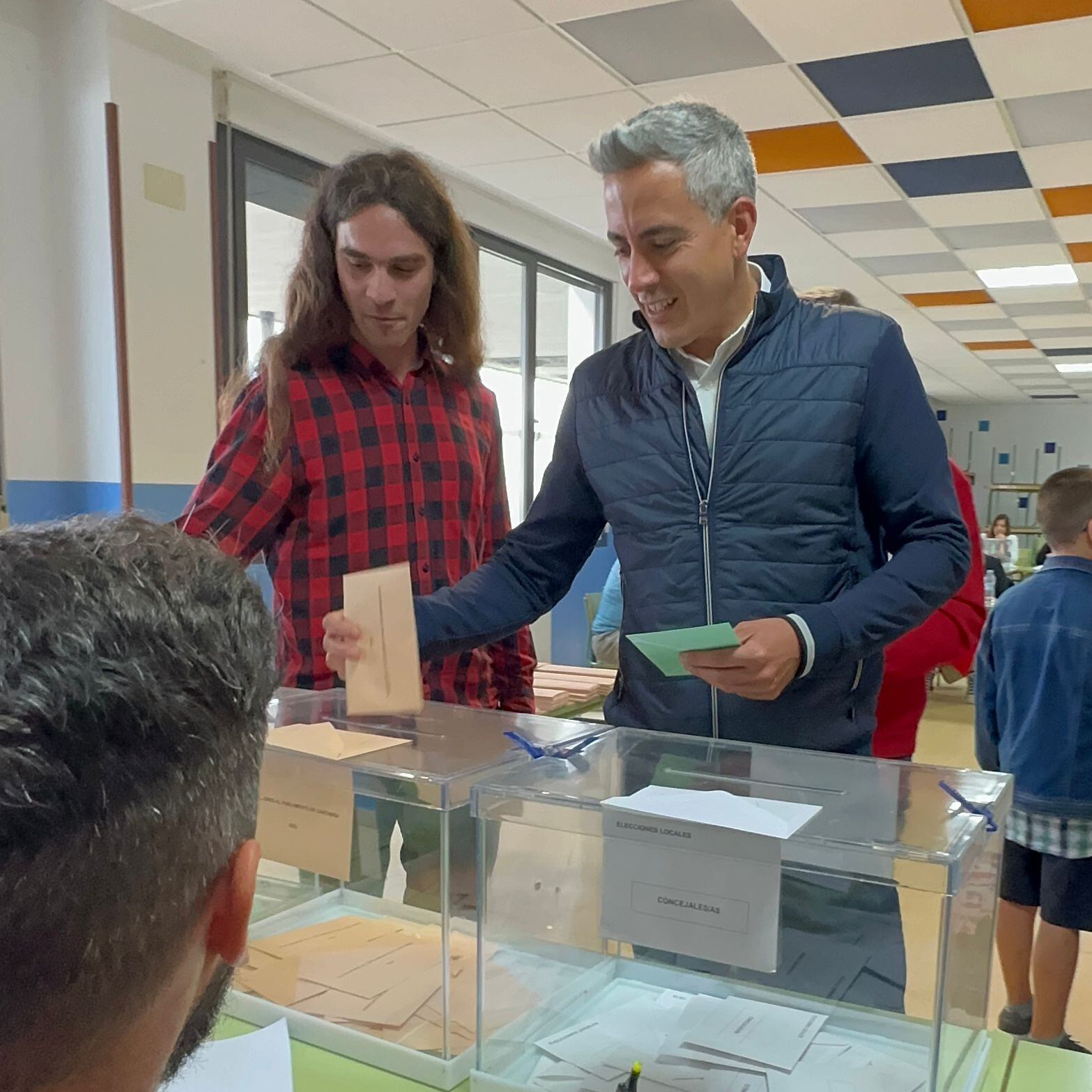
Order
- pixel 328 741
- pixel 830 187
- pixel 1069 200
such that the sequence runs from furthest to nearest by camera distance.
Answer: pixel 1069 200, pixel 830 187, pixel 328 741

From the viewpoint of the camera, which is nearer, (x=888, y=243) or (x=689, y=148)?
(x=689, y=148)

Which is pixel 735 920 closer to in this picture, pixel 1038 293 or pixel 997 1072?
pixel 997 1072

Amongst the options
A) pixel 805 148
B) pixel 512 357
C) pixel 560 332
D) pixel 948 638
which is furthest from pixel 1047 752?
pixel 560 332

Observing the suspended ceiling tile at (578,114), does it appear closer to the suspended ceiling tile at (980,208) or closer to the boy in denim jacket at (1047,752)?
the suspended ceiling tile at (980,208)

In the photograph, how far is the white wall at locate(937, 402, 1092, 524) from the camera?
12336mm

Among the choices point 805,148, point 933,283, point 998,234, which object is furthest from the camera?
point 933,283

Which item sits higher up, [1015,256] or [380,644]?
[1015,256]

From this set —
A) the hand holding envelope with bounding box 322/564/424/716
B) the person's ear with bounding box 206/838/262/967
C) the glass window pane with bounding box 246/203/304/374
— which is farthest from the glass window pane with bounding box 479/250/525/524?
the person's ear with bounding box 206/838/262/967

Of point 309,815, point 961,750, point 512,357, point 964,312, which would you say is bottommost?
point 961,750

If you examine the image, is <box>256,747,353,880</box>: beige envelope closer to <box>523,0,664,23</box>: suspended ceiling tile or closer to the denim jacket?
the denim jacket

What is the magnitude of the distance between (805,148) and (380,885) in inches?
137

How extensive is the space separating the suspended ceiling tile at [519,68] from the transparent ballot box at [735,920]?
258cm

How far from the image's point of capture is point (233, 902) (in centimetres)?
44

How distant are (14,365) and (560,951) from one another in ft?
8.11
